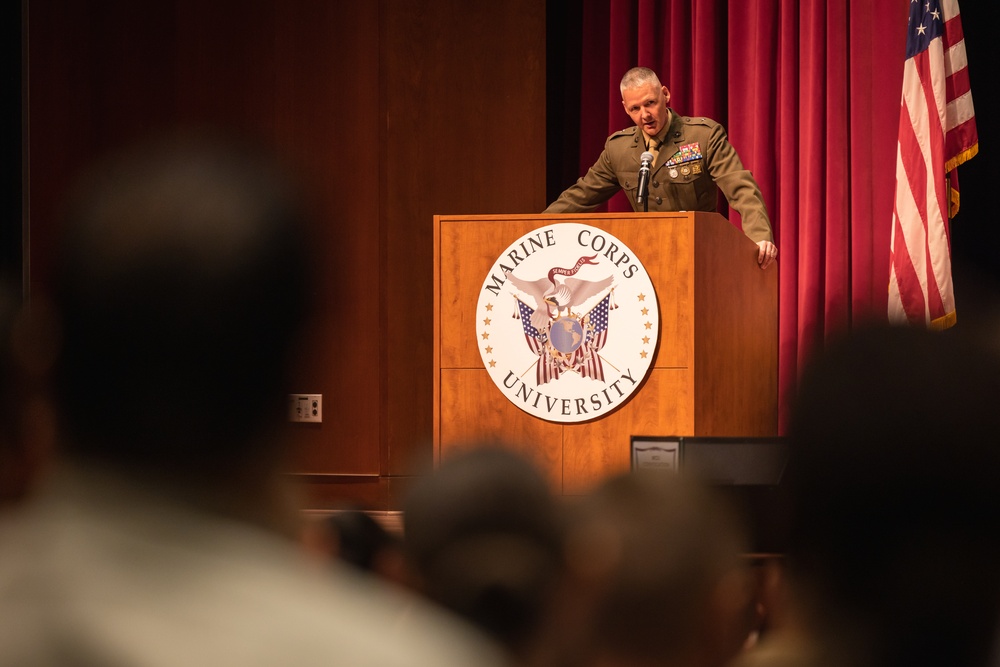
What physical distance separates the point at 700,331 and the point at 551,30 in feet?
8.78

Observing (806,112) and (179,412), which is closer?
(179,412)

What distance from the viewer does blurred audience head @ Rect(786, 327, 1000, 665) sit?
705mm

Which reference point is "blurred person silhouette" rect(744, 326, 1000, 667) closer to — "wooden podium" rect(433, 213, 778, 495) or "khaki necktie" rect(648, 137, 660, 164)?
"wooden podium" rect(433, 213, 778, 495)

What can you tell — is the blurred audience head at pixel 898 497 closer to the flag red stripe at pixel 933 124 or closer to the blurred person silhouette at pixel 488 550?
the blurred person silhouette at pixel 488 550

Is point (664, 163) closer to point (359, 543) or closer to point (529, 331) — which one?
point (529, 331)

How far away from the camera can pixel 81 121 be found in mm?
5555

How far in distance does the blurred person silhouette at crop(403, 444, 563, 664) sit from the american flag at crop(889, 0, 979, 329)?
4.07 meters

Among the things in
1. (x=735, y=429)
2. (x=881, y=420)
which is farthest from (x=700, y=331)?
(x=881, y=420)

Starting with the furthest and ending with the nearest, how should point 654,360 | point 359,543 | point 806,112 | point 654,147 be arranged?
point 806,112, point 654,147, point 654,360, point 359,543

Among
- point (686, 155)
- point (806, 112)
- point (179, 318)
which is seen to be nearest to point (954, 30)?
point (806, 112)

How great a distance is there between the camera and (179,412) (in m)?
0.74

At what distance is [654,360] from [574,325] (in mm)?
224

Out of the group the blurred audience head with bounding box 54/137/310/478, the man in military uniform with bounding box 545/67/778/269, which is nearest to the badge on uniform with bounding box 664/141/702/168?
the man in military uniform with bounding box 545/67/778/269

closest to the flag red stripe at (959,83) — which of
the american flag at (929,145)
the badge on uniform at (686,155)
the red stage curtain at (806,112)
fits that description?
the american flag at (929,145)
